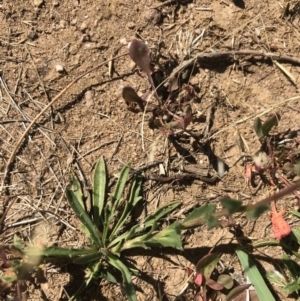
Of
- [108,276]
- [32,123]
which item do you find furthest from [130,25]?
[108,276]

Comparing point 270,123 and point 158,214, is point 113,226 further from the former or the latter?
point 270,123

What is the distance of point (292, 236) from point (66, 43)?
141 centimetres

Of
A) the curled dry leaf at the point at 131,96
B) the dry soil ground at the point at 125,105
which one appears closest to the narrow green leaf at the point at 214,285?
the dry soil ground at the point at 125,105

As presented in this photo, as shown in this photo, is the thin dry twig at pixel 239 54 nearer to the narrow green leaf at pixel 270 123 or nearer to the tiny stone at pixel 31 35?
the narrow green leaf at pixel 270 123

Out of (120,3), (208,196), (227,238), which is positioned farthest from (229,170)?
(120,3)

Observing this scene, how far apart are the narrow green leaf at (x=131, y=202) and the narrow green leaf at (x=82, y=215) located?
9 centimetres

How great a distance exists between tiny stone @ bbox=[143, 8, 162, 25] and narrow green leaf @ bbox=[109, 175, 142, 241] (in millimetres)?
757

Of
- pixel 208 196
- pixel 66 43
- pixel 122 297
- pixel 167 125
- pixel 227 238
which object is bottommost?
pixel 122 297

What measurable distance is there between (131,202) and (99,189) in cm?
16

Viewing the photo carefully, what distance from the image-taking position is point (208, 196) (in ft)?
8.16

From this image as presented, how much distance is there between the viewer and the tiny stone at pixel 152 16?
253 cm

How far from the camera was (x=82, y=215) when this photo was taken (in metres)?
2.31

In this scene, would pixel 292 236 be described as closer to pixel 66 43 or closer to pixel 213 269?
pixel 213 269

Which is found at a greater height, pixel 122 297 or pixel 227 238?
pixel 227 238
